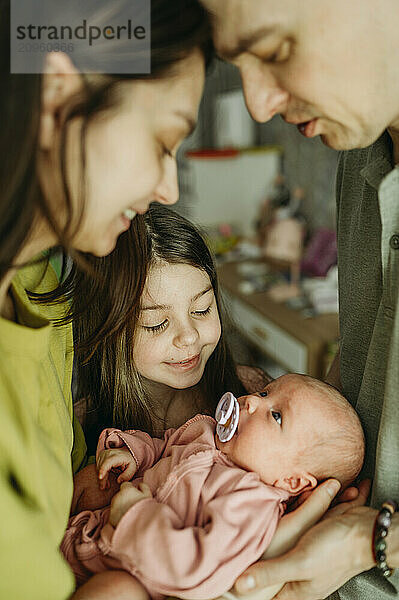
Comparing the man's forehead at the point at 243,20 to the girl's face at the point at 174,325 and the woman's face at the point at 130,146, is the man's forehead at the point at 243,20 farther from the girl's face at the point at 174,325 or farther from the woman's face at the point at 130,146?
the girl's face at the point at 174,325

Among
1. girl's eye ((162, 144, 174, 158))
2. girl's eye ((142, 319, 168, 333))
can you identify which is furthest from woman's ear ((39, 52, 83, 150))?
girl's eye ((142, 319, 168, 333))

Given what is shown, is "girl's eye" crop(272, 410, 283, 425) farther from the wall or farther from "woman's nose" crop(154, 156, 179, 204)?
the wall

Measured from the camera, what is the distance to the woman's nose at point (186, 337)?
1.15m

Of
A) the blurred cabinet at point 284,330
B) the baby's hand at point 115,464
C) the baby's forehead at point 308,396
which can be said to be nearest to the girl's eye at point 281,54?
the baby's forehead at point 308,396

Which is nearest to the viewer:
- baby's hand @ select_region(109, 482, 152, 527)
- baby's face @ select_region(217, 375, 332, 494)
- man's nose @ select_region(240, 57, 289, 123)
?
man's nose @ select_region(240, 57, 289, 123)

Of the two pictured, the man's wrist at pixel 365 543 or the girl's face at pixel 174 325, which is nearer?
the man's wrist at pixel 365 543

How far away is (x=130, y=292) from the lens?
1.09 m

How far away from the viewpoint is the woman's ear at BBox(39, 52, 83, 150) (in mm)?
680

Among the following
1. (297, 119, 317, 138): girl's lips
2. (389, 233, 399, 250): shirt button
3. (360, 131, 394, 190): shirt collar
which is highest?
(297, 119, 317, 138): girl's lips

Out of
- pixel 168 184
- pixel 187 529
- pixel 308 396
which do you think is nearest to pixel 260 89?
pixel 168 184

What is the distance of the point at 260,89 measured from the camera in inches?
31.6

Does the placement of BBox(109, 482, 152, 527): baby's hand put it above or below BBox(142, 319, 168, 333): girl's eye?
below

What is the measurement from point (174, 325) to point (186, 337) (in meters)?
0.03

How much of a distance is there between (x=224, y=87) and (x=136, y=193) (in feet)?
10.8
